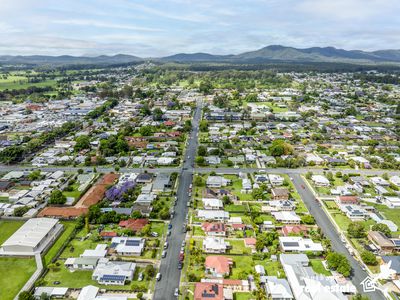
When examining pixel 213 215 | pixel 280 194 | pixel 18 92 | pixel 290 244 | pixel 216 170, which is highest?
pixel 18 92

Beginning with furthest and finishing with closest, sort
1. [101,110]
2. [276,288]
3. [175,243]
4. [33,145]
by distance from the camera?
1. [101,110]
2. [33,145]
3. [175,243]
4. [276,288]

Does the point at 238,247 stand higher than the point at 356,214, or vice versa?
the point at 356,214

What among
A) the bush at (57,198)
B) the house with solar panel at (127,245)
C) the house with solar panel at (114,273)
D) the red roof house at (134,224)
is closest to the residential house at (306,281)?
the house with solar panel at (127,245)

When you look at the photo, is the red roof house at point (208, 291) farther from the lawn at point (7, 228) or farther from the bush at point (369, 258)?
the lawn at point (7, 228)

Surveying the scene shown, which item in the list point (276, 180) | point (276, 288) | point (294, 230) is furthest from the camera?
point (276, 180)

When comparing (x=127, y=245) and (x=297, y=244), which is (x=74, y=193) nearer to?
(x=127, y=245)

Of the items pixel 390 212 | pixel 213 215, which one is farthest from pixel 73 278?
pixel 390 212

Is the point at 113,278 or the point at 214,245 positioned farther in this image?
the point at 214,245
